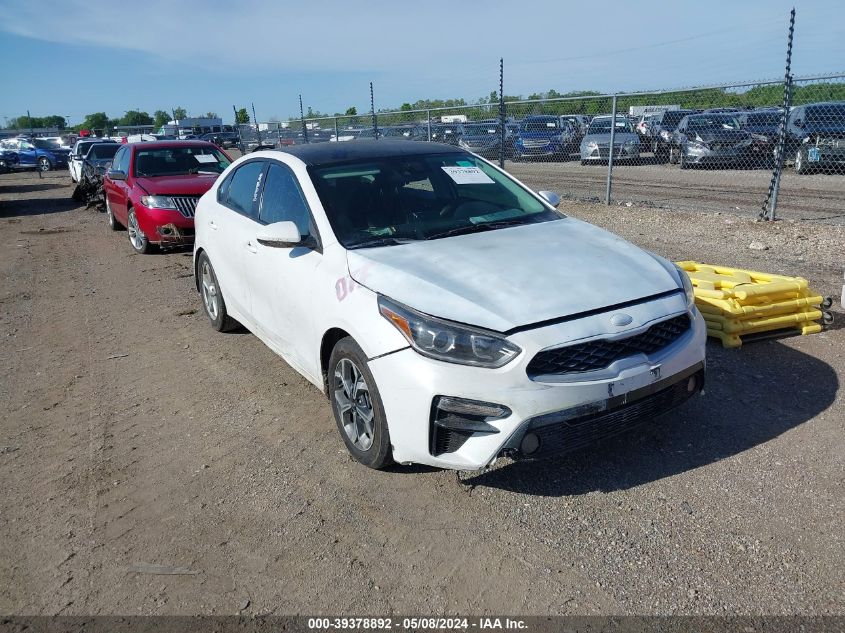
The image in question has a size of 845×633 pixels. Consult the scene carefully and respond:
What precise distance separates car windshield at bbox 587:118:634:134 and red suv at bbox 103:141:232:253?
11.5 m

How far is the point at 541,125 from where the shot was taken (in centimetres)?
2005

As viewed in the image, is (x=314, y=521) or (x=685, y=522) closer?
(x=685, y=522)

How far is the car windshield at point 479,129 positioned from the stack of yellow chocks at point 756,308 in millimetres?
12992

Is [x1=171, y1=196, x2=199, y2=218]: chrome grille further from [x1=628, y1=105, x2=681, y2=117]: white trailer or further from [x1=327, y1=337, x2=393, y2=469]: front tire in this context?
[x1=628, y1=105, x2=681, y2=117]: white trailer

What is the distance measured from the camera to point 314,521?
11.0ft

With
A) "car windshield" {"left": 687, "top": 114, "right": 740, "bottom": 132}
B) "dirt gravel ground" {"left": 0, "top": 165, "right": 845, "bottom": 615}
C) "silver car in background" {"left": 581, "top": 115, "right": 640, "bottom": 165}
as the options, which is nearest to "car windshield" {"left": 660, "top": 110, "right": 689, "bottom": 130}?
"silver car in background" {"left": 581, "top": 115, "right": 640, "bottom": 165}

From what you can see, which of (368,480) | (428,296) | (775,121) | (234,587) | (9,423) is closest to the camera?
(234,587)

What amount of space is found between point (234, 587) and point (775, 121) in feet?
47.9

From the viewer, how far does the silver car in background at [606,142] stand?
19250mm

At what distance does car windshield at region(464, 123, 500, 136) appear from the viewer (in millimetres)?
17806

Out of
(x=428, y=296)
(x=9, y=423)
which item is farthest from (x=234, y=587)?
(x=9, y=423)

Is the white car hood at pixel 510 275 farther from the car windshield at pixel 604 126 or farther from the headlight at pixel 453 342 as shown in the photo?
the car windshield at pixel 604 126

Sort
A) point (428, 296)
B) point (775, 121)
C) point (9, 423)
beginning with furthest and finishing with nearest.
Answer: point (775, 121)
point (9, 423)
point (428, 296)

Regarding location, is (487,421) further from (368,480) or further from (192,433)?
(192,433)
